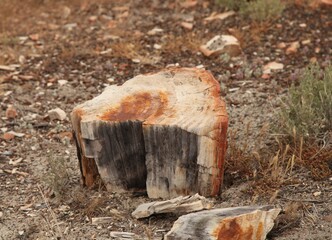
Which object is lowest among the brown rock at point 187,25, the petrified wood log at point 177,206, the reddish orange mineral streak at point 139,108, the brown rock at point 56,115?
the brown rock at point 56,115

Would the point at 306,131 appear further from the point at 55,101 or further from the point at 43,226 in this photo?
the point at 55,101

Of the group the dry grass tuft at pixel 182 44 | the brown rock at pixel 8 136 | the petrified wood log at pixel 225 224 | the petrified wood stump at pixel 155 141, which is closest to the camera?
the petrified wood log at pixel 225 224

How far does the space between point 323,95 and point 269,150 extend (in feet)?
1.86

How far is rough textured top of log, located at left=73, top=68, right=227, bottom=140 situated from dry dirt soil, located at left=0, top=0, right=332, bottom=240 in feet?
1.46

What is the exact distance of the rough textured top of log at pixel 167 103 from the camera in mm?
4020

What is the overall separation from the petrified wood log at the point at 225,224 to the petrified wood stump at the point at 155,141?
0.41 meters

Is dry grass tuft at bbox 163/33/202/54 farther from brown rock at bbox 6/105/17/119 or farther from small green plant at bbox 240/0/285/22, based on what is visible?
brown rock at bbox 6/105/17/119

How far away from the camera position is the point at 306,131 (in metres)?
4.55

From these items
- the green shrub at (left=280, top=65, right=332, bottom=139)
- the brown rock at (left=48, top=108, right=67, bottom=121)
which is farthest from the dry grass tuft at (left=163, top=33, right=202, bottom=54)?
the green shrub at (left=280, top=65, right=332, bottom=139)

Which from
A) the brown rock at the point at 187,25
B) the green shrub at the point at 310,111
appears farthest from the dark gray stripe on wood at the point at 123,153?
the brown rock at the point at 187,25

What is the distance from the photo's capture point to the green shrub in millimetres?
4594

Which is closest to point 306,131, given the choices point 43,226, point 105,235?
point 105,235

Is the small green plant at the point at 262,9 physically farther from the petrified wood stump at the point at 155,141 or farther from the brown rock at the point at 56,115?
the petrified wood stump at the point at 155,141

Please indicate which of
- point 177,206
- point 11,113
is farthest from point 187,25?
point 177,206
